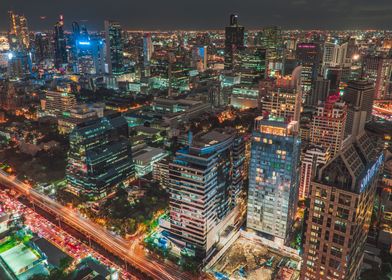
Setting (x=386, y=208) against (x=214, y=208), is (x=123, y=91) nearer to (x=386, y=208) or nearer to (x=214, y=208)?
(x=214, y=208)

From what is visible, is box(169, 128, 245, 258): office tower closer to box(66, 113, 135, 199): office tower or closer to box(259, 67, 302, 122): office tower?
box(66, 113, 135, 199): office tower

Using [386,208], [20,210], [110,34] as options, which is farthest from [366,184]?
[110,34]

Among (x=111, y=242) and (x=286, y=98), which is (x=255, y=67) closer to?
(x=286, y=98)

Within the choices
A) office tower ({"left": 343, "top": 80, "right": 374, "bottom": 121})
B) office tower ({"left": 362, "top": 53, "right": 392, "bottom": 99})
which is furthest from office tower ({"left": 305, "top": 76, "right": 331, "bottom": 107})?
office tower ({"left": 343, "top": 80, "right": 374, "bottom": 121})

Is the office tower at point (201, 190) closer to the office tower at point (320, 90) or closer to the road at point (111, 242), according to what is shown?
the road at point (111, 242)

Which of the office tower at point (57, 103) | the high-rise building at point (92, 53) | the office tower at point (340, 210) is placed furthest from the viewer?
the high-rise building at point (92, 53)

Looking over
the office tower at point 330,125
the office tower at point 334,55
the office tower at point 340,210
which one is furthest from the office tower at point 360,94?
the office tower at point 334,55
